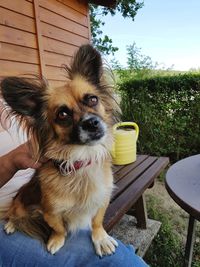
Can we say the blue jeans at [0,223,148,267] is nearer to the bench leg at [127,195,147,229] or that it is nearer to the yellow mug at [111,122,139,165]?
the yellow mug at [111,122,139,165]

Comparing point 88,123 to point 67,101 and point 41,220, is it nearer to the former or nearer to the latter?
point 67,101

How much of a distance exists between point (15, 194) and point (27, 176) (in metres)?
0.16

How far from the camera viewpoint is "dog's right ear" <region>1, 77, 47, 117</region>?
46.5 inches

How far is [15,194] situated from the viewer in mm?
1554

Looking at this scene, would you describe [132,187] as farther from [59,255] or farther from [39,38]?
[39,38]

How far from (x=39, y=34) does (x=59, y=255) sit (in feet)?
8.39

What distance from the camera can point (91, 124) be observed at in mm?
1246

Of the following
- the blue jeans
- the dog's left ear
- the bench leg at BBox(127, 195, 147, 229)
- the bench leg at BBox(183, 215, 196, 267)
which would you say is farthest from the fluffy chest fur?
the bench leg at BBox(127, 195, 147, 229)

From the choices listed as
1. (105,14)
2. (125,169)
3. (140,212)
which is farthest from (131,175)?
(105,14)

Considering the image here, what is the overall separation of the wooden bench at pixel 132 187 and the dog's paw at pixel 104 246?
162 millimetres

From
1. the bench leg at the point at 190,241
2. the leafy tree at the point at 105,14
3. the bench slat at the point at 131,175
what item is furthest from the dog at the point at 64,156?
the leafy tree at the point at 105,14

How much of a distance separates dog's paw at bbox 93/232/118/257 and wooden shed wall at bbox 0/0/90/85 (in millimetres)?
1511

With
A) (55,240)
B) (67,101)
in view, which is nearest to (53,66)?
(67,101)

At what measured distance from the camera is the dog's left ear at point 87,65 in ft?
4.45
